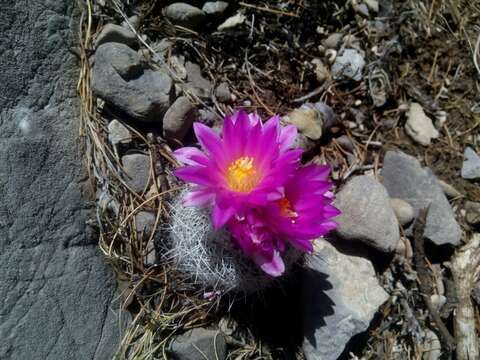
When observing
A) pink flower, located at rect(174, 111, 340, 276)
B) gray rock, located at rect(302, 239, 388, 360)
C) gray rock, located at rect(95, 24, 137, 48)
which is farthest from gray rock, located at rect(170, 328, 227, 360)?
gray rock, located at rect(95, 24, 137, 48)

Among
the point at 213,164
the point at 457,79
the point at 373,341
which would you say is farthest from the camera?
the point at 457,79

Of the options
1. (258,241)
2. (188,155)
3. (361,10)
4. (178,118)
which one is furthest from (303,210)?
(361,10)

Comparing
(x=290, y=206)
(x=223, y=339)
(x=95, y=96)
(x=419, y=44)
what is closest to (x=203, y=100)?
(x=95, y=96)

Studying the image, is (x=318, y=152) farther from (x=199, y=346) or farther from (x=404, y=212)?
(x=199, y=346)

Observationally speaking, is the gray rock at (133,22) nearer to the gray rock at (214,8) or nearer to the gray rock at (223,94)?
the gray rock at (214,8)

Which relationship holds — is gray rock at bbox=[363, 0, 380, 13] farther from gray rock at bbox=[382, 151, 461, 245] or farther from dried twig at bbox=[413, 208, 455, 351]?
dried twig at bbox=[413, 208, 455, 351]

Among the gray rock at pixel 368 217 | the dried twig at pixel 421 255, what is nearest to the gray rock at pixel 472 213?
the dried twig at pixel 421 255

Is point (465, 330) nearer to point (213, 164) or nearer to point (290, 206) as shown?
point (290, 206)
